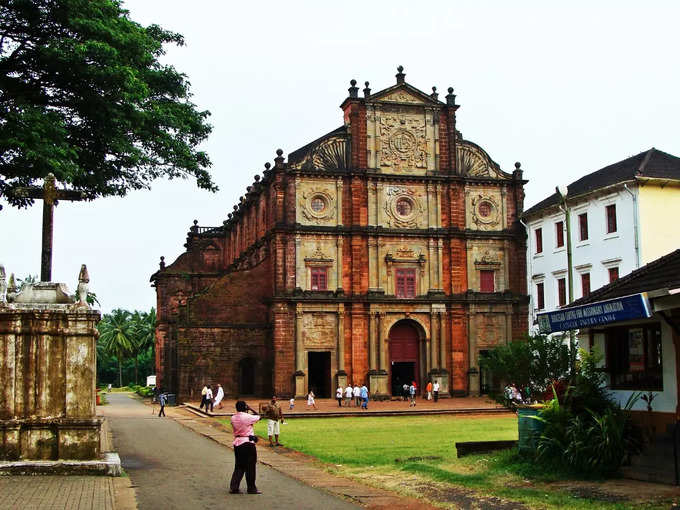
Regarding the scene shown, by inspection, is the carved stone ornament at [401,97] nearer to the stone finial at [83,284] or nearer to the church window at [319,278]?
the church window at [319,278]

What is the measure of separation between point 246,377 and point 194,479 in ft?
108

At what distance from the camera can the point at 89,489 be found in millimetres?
13219

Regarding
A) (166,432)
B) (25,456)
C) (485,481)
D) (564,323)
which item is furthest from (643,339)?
(166,432)

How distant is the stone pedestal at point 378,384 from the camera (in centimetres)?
4653

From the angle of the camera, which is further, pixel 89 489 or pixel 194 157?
pixel 194 157

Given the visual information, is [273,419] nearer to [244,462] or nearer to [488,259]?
[244,462]

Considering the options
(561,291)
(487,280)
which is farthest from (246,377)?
(561,291)

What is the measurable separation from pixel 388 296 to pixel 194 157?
27238 millimetres

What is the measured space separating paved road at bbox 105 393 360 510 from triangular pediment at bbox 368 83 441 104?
27686 millimetres

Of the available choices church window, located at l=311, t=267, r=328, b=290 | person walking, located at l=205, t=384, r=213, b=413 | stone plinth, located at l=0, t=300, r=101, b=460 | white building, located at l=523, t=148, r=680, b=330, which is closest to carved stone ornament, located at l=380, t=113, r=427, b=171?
church window, located at l=311, t=267, r=328, b=290

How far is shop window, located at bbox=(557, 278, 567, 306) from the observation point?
45.3 metres

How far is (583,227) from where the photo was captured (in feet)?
140

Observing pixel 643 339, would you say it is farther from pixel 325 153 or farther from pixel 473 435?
pixel 325 153

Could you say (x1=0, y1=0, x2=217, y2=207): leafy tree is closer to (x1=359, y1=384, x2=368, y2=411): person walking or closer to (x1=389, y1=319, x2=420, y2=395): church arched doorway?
(x1=359, y1=384, x2=368, y2=411): person walking
